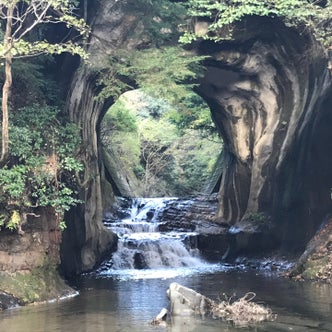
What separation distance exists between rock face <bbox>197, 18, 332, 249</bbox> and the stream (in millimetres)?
2304

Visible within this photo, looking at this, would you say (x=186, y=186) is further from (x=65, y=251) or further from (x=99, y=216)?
(x=65, y=251)

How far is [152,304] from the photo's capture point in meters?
10.7

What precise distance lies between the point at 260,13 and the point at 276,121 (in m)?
4.39

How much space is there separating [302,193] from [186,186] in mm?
19845

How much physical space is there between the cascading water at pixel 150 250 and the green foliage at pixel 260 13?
25.0 ft

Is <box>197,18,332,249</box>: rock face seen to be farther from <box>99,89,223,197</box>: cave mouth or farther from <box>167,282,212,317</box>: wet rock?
<box>99,89,223,197</box>: cave mouth

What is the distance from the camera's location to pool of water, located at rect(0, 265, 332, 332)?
868 centimetres

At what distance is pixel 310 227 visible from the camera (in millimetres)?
17203

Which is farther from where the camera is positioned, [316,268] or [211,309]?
[316,268]

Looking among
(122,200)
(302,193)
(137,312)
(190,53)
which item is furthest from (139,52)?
(122,200)

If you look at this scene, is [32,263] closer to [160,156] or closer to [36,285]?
[36,285]

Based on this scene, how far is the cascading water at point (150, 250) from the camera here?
1872 cm

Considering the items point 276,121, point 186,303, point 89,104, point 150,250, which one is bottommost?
point 150,250

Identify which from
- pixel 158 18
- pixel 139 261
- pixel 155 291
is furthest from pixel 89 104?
pixel 155 291
